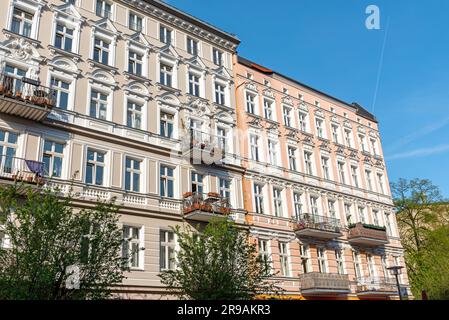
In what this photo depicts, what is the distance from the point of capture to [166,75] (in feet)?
80.9

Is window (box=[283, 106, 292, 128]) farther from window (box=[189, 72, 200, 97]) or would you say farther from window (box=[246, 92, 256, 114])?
window (box=[189, 72, 200, 97])

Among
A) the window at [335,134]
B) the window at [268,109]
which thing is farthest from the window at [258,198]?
the window at [335,134]

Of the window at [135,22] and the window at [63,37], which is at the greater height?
the window at [135,22]

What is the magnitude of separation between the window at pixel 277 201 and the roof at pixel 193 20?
1089 centimetres

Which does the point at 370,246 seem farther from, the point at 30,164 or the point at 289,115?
the point at 30,164

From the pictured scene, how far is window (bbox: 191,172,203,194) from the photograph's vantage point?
22969 mm

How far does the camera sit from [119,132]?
68.6 feet

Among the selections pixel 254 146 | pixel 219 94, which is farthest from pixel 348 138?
pixel 219 94

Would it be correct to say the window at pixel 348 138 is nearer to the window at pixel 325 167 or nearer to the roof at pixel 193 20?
the window at pixel 325 167

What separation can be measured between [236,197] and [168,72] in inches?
333

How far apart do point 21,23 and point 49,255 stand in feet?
43.3

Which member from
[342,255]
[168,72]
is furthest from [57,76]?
[342,255]

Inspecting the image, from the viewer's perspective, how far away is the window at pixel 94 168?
19234 millimetres

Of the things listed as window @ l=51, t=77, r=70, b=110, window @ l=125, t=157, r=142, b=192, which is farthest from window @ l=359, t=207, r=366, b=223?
window @ l=51, t=77, r=70, b=110
